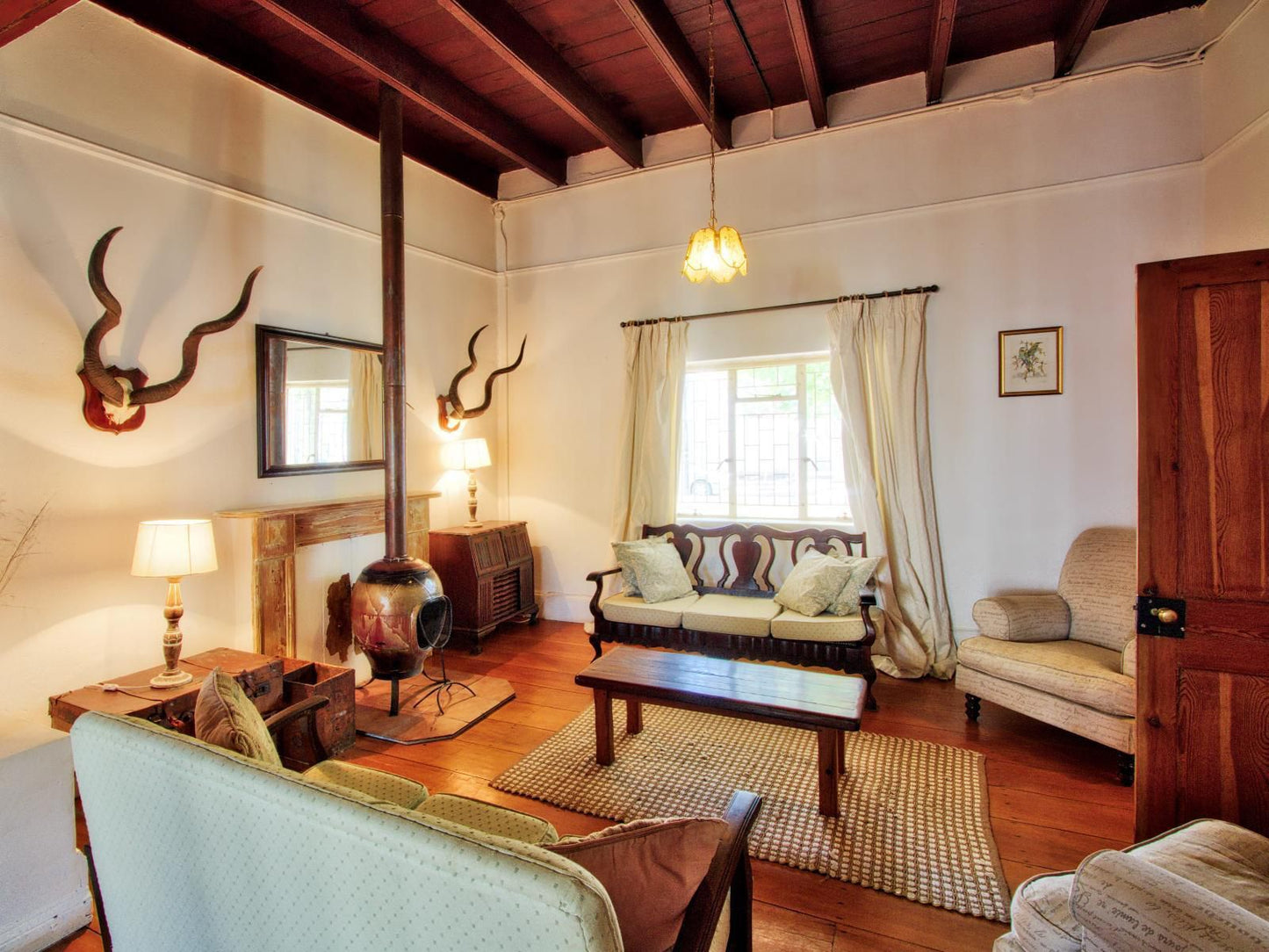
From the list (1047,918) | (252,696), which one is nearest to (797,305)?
(1047,918)

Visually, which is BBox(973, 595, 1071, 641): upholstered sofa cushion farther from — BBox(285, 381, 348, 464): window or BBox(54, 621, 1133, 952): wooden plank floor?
BBox(285, 381, 348, 464): window

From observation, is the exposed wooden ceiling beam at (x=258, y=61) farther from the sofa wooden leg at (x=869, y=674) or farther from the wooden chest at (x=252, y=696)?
the sofa wooden leg at (x=869, y=674)

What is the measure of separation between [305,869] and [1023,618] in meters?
3.32

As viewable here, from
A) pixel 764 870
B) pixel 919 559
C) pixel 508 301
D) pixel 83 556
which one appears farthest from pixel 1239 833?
pixel 508 301

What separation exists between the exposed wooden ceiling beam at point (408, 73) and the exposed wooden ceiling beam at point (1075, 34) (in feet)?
11.0

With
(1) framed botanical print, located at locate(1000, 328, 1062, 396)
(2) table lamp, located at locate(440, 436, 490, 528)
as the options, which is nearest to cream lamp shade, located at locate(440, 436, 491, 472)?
(2) table lamp, located at locate(440, 436, 490, 528)

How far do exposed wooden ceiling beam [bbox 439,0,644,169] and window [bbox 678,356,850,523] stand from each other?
1.75 m

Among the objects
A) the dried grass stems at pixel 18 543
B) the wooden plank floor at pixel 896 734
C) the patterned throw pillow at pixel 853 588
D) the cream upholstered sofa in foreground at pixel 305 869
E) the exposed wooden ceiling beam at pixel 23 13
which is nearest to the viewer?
the cream upholstered sofa in foreground at pixel 305 869

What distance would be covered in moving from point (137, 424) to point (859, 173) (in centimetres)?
436

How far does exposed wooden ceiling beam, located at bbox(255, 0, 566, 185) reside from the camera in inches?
114

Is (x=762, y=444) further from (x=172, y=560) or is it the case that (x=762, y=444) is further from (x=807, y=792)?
(x=172, y=560)

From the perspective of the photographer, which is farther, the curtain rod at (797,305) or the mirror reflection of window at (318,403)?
the curtain rod at (797,305)

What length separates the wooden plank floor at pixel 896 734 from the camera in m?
1.82

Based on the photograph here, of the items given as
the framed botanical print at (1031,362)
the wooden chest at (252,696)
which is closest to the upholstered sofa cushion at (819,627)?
the framed botanical print at (1031,362)
